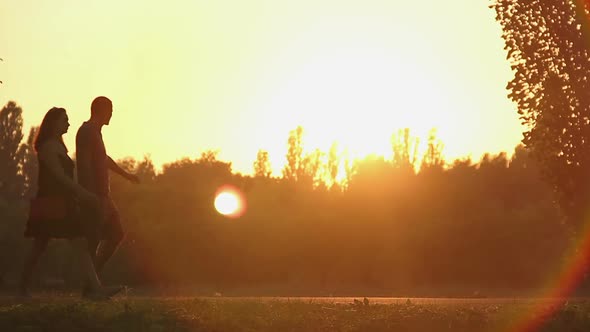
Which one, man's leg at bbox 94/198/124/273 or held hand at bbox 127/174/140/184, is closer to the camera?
man's leg at bbox 94/198/124/273

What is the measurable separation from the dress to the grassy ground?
2.81 ft

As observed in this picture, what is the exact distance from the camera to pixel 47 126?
1233 cm

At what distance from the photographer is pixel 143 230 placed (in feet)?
139

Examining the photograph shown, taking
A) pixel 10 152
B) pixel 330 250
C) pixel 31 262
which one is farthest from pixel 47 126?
pixel 10 152

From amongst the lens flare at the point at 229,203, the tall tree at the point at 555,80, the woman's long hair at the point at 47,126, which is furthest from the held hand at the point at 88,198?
the lens flare at the point at 229,203

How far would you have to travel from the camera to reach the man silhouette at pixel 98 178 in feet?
40.0

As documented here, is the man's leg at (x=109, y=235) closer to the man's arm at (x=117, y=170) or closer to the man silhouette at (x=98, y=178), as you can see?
the man silhouette at (x=98, y=178)

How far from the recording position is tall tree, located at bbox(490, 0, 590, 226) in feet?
63.6

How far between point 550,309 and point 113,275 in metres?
27.7

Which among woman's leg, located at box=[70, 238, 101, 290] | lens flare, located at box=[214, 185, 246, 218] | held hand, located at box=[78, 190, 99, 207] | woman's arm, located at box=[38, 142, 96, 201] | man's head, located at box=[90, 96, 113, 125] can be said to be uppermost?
lens flare, located at box=[214, 185, 246, 218]

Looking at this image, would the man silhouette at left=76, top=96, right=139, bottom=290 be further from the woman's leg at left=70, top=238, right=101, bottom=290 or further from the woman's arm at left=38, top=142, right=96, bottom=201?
the woman's arm at left=38, top=142, right=96, bottom=201

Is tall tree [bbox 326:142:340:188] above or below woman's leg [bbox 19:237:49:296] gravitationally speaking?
above

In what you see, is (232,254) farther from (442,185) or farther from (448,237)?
(442,185)

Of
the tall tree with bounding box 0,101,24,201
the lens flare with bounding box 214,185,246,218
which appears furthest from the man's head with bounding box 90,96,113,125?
the tall tree with bounding box 0,101,24,201
